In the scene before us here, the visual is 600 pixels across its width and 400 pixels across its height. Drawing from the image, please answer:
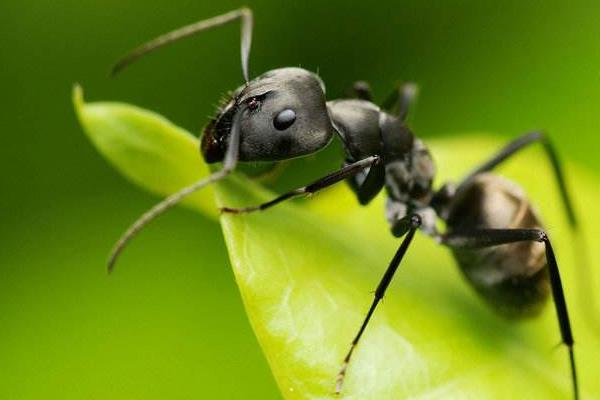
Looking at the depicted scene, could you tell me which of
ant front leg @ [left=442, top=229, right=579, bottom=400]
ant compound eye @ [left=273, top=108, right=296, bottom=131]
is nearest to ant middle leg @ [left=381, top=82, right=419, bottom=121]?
ant front leg @ [left=442, top=229, right=579, bottom=400]

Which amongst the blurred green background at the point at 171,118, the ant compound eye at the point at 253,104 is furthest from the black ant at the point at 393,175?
the blurred green background at the point at 171,118

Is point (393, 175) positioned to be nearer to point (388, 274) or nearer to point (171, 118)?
point (388, 274)

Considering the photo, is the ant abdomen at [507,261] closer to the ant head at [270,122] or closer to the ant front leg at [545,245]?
the ant front leg at [545,245]

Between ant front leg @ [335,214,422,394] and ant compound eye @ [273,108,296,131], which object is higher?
ant compound eye @ [273,108,296,131]

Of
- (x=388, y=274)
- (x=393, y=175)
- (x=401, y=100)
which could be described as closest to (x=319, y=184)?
(x=388, y=274)

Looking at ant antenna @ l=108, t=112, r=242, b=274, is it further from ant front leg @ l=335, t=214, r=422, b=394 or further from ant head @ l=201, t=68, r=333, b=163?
ant front leg @ l=335, t=214, r=422, b=394

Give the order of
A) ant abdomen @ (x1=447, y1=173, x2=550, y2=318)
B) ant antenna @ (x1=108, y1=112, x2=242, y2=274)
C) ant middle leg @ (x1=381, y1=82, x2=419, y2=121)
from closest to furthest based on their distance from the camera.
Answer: ant antenna @ (x1=108, y1=112, x2=242, y2=274) < ant abdomen @ (x1=447, y1=173, x2=550, y2=318) < ant middle leg @ (x1=381, y1=82, x2=419, y2=121)
